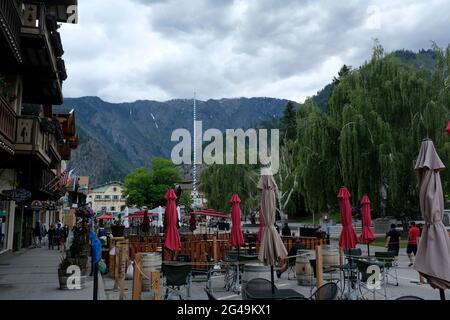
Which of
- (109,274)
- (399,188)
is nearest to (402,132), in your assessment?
(399,188)

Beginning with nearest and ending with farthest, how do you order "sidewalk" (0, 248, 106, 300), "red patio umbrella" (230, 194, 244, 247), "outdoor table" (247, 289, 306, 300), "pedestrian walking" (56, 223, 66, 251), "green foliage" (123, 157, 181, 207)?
"outdoor table" (247, 289, 306, 300)
"sidewalk" (0, 248, 106, 300)
"red patio umbrella" (230, 194, 244, 247)
"pedestrian walking" (56, 223, 66, 251)
"green foliage" (123, 157, 181, 207)

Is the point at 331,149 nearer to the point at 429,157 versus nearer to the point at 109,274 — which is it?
the point at 109,274

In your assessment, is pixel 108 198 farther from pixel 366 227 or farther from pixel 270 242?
pixel 270 242

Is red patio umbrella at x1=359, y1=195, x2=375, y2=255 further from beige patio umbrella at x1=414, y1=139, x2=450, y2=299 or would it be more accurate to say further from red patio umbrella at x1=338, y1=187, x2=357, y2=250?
beige patio umbrella at x1=414, y1=139, x2=450, y2=299

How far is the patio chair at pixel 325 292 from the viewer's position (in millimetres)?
7169

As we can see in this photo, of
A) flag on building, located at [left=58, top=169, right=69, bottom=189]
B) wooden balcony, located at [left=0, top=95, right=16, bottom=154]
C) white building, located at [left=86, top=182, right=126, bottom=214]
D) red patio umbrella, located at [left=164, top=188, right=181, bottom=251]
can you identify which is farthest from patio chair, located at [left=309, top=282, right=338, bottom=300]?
white building, located at [left=86, top=182, right=126, bottom=214]

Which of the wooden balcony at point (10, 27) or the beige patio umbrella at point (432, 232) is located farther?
the wooden balcony at point (10, 27)

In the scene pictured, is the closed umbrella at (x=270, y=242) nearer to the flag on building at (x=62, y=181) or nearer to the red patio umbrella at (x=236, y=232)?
the red patio umbrella at (x=236, y=232)

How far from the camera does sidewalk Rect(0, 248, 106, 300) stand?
1056 centimetres

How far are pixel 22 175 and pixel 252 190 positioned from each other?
97.6ft

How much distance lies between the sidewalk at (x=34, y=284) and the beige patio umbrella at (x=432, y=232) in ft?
23.0

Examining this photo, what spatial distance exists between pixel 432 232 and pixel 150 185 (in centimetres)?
7058

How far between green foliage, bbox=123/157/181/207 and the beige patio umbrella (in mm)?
68017

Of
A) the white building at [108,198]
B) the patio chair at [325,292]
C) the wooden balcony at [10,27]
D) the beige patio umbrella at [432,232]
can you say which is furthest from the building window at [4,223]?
the white building at [108,198]
